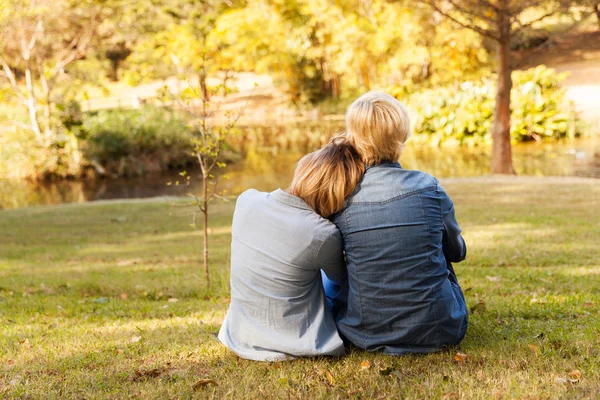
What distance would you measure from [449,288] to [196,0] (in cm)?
3209

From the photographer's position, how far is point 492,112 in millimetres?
22938

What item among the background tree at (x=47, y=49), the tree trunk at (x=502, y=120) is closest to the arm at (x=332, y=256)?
the tree trunk at (x=502, y=120)

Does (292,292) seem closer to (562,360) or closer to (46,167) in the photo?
(562,360)

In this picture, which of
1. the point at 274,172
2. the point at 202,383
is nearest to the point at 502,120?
the point at 274,172

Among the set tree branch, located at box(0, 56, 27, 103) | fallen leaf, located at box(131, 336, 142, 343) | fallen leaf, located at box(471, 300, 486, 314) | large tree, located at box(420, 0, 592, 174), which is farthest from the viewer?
tree branch, located at box(0, 56, 27, 103)

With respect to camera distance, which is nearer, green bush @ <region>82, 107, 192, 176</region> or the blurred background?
the blurred background

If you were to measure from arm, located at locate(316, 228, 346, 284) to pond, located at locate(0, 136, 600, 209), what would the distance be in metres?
13.1

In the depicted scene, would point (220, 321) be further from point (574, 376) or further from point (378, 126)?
point (574, 376)

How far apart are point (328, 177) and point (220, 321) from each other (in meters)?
2.05

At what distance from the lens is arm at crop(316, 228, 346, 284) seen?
322 centimetres

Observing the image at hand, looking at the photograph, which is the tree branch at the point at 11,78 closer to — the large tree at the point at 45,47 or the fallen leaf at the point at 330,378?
the large tree at the point at 45,47

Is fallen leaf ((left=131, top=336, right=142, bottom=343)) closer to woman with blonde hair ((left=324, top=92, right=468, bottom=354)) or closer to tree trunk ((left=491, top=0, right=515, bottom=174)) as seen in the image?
woman with blonde hair ((left=324, top=92, right=468, bottom=354))

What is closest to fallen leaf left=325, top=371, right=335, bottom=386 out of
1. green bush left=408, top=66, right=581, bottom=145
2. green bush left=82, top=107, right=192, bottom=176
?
green bush left=82, top=107, right=192, bottom=176

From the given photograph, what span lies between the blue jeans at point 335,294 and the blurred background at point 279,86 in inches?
385
